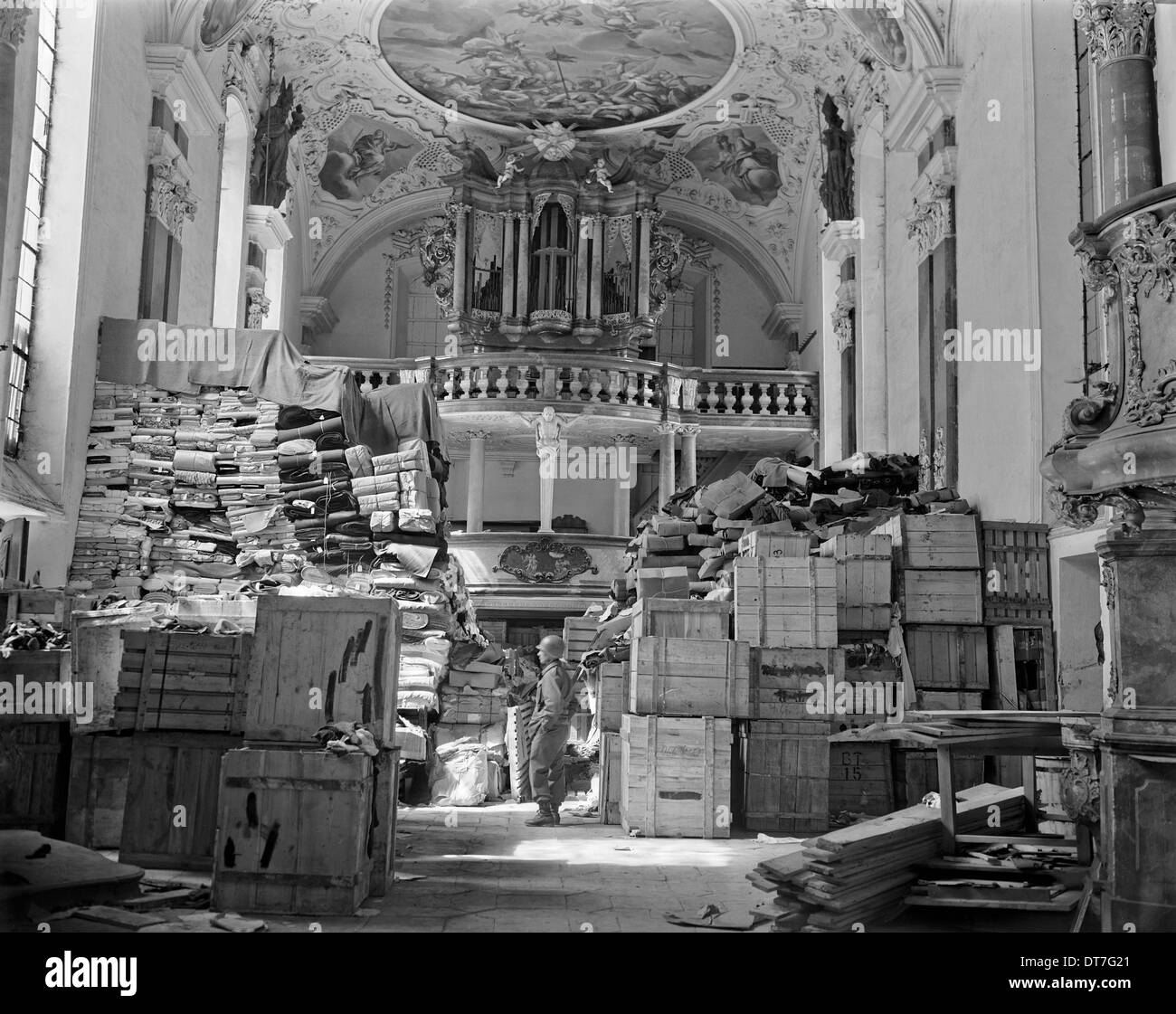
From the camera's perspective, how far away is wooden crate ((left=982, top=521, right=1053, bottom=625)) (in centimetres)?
1199

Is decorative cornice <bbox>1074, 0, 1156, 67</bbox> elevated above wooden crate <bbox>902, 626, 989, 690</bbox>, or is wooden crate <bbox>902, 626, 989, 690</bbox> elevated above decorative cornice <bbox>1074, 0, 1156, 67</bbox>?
decorative cornice <bbox>1074, 0, 1156, 67</bbox>

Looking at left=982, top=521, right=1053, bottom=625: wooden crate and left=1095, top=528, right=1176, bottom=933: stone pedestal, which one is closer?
left=1095, top=528, right=1176, bottom=933: stone pedestal

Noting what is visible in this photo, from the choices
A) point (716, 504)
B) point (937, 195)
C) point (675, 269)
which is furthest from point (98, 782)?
point (675, 269)

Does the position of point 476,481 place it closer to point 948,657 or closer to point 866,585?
point 866,585

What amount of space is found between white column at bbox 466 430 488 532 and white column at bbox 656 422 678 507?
305 cm

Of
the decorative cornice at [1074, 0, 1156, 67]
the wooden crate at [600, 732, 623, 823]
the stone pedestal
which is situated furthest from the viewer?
the wooden crate at [600, 732, 623, 823]

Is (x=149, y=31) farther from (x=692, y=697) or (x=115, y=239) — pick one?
(x=692, y=697)

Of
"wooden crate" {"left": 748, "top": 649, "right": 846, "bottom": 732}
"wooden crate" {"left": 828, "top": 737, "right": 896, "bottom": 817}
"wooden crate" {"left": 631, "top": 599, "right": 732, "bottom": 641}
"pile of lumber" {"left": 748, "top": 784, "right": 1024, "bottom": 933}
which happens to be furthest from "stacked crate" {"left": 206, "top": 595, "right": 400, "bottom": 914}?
"wooden crate" {"left": 828, "top": 737, "right": 896, "bottom": 817}

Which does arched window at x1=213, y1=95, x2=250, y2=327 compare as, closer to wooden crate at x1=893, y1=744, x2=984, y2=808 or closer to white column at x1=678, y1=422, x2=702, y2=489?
white column at x1=678, y1=422, x2=702, y2=489

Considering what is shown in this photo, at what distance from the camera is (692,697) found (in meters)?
11.0

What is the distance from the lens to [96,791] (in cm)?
927

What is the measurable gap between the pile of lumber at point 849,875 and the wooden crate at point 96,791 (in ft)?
15.3

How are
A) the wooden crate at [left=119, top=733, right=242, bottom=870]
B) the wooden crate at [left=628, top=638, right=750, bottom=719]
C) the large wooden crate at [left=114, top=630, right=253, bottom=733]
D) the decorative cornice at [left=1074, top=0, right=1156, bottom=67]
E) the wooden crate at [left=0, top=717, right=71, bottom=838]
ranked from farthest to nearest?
1. the wooden crate at [left=628, top=638, right=750, bottom=719]
2. the wooden crate at [left=0, top=717, right=71, bottom=838]
3. the large wooden crate at [left=114, top=630, right=253, bottom=733]
4. the wooden crate at [left=119, top=733, right=242, bottom=870]
5. the decorative cornice at [left=1074, top=0, right=1156, bottom=67]
